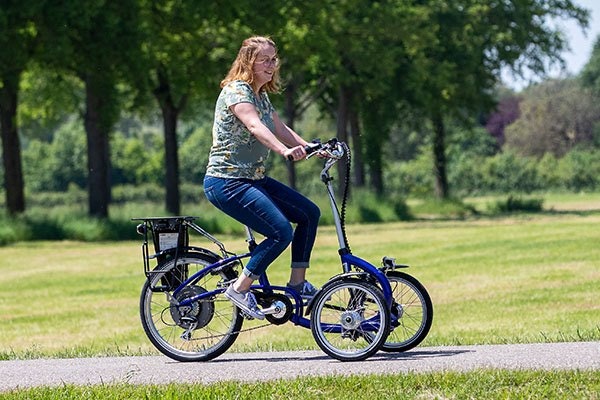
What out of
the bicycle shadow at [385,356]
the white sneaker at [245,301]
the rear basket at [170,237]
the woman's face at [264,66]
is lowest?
the bicycle shadow at [385,356]

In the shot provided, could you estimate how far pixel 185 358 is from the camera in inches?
356

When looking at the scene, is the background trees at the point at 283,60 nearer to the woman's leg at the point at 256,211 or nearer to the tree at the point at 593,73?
the woman's leg at the point at 256,211

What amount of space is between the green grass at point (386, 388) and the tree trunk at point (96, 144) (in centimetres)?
2893

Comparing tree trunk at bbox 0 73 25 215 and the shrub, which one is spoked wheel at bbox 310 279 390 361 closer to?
tree trunk at bbox 0 73 25 215

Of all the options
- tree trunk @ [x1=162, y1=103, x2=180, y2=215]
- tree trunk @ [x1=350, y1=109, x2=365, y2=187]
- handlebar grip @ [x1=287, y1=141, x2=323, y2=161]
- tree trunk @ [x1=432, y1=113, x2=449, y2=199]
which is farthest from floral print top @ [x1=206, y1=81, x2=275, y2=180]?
tree trunk @ [x1=432, y1=113, x2=449, y2=199]

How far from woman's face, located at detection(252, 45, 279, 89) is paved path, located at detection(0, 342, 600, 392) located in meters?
1.77

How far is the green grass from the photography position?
7113 mm

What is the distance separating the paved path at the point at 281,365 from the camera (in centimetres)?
802

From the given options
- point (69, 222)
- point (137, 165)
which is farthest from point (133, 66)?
point (137, 165)

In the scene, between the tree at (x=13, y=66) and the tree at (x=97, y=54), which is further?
the tree at (x=97, y=54)

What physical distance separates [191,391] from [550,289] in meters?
12.7

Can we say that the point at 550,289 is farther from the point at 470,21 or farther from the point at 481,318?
the point at 470,21

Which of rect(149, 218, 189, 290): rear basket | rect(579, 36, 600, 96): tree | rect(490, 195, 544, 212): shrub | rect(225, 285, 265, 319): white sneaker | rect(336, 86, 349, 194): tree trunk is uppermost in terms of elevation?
rect(579, 36, 600, 96): tree

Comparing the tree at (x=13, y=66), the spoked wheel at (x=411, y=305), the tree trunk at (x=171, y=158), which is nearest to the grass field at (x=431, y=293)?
the spoked wheel at (x=411, y=305)
